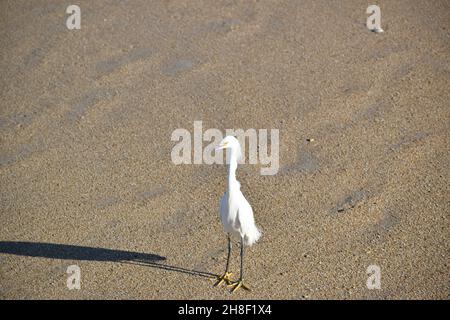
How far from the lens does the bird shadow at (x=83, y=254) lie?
8078 millimetres

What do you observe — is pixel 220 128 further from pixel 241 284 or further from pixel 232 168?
pixel 241 284

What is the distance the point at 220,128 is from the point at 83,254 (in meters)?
3.27

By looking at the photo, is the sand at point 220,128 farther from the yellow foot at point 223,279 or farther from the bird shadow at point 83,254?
the yellow foot at point 223,279

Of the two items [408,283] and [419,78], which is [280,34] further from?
[408,283]

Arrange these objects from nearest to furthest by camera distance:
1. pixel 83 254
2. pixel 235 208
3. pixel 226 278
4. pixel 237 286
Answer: pixel 235 208 → pixel 237 286 → pixel 226 278 → pixel 83 254

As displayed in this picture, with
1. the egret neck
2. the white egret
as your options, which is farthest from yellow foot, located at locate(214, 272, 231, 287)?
the egret neck

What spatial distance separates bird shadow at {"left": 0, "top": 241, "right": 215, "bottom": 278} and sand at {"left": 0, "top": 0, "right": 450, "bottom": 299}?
2 cm

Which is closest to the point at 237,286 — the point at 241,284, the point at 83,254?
the point at 241,284

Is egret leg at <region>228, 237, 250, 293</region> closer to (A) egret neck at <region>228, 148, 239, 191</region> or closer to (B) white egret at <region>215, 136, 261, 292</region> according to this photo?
(B) white egret at <region>215, 136, 261, 292</region>

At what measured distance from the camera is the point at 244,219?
7395mm

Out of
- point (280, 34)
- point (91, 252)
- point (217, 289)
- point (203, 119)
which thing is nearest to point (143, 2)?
point (280, 34)

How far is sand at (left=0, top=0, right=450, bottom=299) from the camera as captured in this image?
8000mm

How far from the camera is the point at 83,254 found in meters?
8.23

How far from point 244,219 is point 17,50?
703 cm
